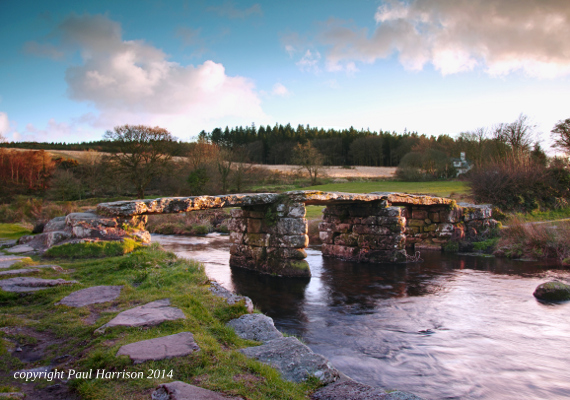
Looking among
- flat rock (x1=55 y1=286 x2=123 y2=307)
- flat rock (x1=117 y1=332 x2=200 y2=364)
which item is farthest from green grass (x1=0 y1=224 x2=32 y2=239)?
flat rock (x1=117 y1=332 x2=200 y2=364)

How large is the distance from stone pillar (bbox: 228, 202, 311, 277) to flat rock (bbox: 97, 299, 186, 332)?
6123 mm

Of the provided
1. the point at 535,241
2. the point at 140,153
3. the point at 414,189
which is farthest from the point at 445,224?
the point at 140,153

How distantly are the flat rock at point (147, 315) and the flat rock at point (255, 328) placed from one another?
621mm

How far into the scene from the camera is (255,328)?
3844mm

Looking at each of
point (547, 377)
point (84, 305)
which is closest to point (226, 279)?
point (84, 305)

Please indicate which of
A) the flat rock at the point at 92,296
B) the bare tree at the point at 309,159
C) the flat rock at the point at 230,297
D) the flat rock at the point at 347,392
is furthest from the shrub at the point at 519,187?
the bare tree at the point at 309,159

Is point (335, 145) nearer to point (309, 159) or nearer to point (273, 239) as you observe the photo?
point (309, 159)

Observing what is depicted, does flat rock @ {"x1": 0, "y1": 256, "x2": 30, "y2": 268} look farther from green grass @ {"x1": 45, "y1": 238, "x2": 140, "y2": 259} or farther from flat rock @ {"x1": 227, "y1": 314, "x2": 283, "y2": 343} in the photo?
flat rock @ {"x1": 227, "y1": 314, "x2": 283, "y2": 343}

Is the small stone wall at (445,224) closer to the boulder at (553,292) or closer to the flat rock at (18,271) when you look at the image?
the boulder at (553,292)

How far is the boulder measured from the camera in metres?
8.02

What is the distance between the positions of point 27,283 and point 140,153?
26774 mm

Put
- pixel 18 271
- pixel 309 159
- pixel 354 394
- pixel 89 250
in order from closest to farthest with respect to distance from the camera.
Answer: pixel 354 394 < pixel 18 271 < pixel 89 250 < pixel 309 159

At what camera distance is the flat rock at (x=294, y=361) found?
2812 mm

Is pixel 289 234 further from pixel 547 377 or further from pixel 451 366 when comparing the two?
pixel 547 377
